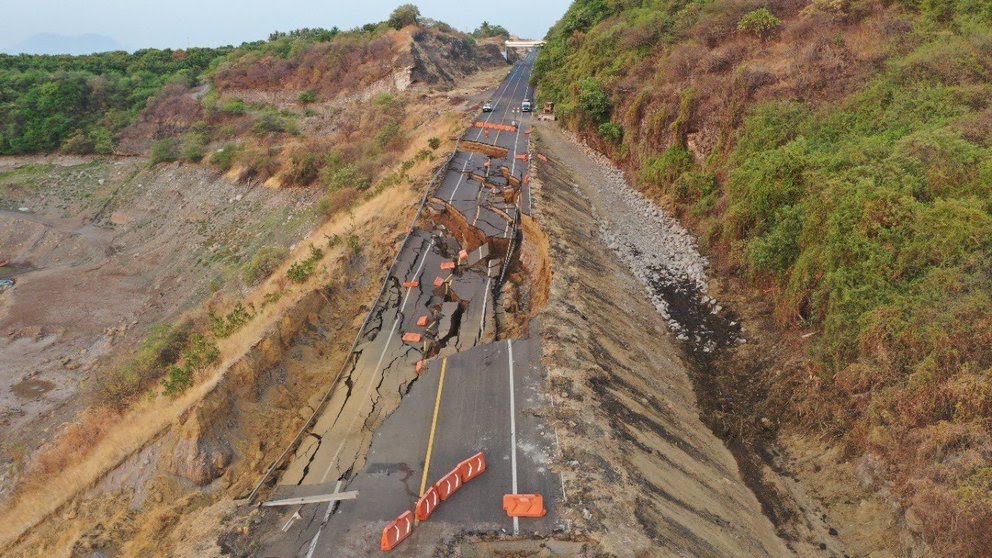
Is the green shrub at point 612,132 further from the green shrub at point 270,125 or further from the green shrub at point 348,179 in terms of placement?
the green shrub at point 270,125

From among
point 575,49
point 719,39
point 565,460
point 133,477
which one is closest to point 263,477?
point 133,477

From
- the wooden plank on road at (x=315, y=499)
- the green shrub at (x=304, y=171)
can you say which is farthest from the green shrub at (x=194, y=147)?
the wooden plank on road at (x=315, y=499)

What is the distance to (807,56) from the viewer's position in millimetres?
20750

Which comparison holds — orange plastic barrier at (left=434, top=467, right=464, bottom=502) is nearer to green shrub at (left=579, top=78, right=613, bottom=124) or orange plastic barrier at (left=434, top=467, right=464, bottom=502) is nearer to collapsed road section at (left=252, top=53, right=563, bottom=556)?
collapsed road section at (left=252, top=53, right=563, bottom=556)

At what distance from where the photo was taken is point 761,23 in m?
24.1

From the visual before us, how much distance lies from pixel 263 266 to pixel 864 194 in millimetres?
24658

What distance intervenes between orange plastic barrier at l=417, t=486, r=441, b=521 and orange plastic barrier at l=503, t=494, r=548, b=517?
1262 millimetres

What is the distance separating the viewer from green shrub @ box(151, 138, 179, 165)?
44438 mm

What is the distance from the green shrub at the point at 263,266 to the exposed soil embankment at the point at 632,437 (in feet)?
49.5

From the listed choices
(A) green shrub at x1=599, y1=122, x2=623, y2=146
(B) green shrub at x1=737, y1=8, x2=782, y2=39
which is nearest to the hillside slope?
(A) green shrub at x1=599, y1=122, x2=623, y2=146

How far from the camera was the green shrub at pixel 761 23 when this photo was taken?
2411 cm

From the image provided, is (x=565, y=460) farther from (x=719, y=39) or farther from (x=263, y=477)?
(x=719, y=39)

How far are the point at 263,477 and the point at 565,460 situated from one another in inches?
257

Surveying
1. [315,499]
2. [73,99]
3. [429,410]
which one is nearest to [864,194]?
[429,410]
